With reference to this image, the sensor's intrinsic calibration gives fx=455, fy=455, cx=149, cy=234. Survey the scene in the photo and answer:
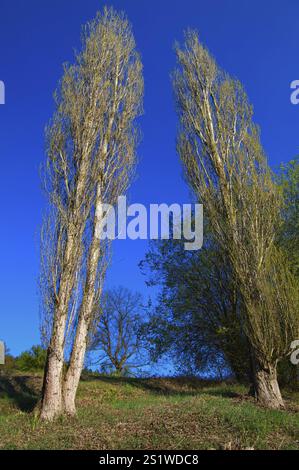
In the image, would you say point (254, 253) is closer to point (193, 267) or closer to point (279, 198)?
point (279, 198)

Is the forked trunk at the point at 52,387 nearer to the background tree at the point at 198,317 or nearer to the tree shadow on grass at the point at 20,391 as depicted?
the tree shadow on grass at the point at 20,391

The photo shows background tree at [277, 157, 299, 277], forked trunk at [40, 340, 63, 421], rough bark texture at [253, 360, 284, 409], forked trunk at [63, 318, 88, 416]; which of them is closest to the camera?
forked trunk at [40, 340, 63, 421]

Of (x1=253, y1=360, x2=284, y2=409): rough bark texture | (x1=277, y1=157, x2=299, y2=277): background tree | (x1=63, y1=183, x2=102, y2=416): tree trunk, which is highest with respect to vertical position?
(x1=277, y1=157, x2=299, y2=277): background tree

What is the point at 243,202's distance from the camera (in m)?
15.0

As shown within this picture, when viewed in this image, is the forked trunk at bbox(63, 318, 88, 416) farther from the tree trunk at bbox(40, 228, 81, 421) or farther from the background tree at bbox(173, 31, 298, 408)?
the background tree at bbox(173, 31, 298, 408)

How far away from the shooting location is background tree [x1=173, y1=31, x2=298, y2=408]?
13727 millimetres

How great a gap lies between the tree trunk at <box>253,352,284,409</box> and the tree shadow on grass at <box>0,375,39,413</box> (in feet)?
21.5

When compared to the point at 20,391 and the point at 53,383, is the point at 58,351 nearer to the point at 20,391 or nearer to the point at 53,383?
the point at 53,383

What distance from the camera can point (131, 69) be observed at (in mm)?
15875

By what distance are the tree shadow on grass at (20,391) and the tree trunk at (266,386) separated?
6550 mm

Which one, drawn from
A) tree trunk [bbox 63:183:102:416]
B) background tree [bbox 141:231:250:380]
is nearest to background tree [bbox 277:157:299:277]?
background tree [bbox 141:231:250:380]

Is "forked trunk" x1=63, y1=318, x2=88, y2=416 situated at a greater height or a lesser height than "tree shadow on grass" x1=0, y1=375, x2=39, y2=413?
greater

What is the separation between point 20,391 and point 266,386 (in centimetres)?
818
